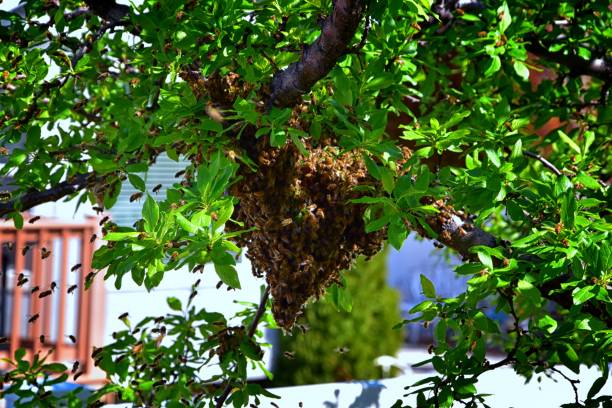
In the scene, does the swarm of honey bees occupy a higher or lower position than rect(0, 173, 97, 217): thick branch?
lower

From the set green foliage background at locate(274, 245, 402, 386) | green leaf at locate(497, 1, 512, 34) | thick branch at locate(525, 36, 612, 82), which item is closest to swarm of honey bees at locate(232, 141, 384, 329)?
green leaf at locate(497, 1, 512, 34)

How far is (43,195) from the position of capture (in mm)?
2621

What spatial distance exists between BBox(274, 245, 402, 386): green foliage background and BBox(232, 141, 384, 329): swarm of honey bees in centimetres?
518

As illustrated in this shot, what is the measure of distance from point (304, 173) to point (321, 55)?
1.21 ft

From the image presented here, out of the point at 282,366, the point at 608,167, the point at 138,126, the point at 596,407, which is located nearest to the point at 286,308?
the point at 138,126

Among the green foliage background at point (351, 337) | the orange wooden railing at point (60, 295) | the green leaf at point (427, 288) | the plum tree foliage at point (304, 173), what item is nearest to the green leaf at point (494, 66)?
the plum tree foliage at point (304, 173)

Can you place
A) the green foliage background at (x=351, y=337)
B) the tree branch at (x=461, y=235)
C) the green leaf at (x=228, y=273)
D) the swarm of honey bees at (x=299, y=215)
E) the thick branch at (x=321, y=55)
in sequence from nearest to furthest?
the green leaf at (x=228, y=273) < the thick branch at (x=321, y=55) < the swarm of honey bees at (x=299, y=215) < the tree branch at (x=461, y=235) < the green foliage background at (x=351, y=337)

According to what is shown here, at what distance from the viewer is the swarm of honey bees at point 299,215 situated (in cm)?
221

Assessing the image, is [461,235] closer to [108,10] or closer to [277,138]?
[277,138]

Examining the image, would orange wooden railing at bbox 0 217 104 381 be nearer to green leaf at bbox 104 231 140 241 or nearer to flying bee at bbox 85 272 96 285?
flying bee at bbox 85 272 96 285

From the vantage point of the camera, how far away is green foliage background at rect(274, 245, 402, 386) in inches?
305

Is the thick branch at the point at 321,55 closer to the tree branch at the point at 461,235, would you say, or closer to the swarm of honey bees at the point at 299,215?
the swarm of honey bees at the point at 299,215

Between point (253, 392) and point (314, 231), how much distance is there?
0.57 m

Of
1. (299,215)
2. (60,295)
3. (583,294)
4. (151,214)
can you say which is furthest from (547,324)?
(60,295)
